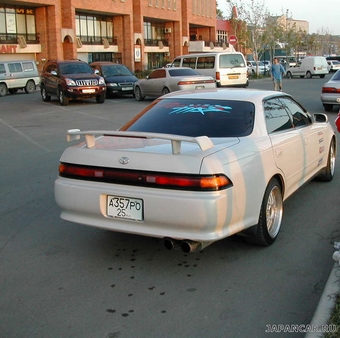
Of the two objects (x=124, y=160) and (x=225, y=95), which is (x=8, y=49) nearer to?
(x=225, y=95)

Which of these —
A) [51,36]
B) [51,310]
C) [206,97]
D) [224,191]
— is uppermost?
[51,36]

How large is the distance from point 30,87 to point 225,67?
1207 centimetres

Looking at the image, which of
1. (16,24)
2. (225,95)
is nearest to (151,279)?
(225,95)

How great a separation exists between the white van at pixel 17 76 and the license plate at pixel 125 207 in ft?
85.1

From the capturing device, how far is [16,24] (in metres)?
43.1

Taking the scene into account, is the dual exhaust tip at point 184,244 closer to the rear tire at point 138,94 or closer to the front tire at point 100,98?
the front tire at point 100,98

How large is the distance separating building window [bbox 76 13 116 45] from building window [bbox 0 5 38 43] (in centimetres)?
574

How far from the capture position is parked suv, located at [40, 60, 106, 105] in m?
21.1

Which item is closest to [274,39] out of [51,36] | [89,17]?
[89,17]

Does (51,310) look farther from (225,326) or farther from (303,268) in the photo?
(303,268)

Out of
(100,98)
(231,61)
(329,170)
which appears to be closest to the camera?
(329,170)

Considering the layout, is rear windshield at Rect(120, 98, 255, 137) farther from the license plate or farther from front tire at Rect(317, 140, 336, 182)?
front tire at Rect(317, 140, 336, 182)

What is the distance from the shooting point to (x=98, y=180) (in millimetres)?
4641

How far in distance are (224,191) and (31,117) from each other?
14.8 meters
